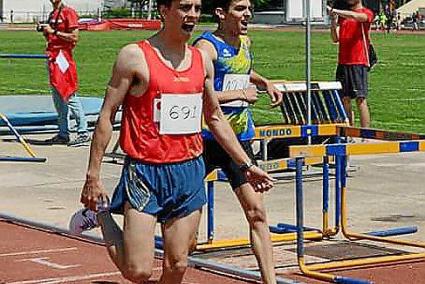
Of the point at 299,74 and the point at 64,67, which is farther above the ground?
the point at 64,67

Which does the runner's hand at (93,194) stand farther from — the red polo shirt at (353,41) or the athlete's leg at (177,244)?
the red polo shirt at (353,41)

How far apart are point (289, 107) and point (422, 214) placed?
3.75m

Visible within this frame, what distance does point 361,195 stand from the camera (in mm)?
12320

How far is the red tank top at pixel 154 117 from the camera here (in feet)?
20.8

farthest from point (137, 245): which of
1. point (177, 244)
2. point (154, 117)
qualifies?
point (154, 117)

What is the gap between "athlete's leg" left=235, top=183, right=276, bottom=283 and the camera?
7.46 meters

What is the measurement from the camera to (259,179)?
23.4ft

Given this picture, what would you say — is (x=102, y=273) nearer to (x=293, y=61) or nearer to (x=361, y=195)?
(x=361, y=195)

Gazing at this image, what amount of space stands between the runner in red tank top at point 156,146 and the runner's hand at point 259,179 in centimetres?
73

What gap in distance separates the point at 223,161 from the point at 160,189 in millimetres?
1563

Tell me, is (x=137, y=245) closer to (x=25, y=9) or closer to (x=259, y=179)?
(x=259, y=179)

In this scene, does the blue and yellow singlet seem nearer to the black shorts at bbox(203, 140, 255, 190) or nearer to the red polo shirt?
the black shorts at bbox(203, 140, 255, 190)

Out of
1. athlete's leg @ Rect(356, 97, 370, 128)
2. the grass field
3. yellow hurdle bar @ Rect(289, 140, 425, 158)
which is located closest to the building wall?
the grass field

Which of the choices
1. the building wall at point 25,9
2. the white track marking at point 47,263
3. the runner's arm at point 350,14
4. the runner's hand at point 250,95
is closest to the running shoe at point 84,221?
the runner's hand at point 250,95
